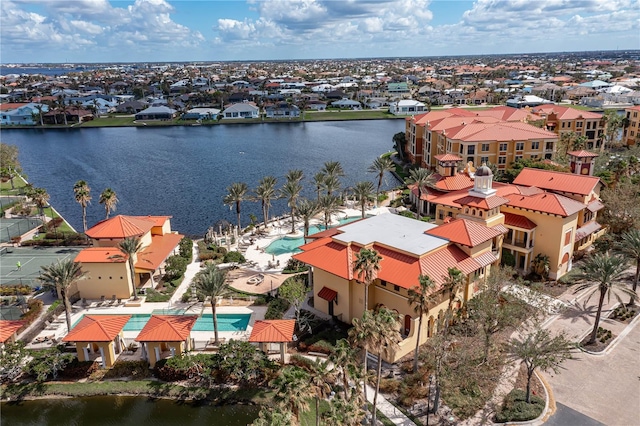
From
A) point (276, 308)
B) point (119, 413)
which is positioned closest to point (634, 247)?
point (276, 308)

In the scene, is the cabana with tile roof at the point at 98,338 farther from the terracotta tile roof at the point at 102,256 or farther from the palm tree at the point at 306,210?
the palm tree at the point at 306,210

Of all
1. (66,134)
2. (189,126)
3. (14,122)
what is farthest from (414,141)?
(14,122)

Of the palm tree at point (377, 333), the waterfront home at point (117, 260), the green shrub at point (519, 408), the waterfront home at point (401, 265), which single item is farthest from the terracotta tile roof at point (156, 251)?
the green shrub at point (519, 408)

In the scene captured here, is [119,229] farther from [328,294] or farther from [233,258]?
[328,294]

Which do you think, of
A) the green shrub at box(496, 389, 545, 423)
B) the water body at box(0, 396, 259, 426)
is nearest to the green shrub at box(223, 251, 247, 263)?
the water body at box(0, 396, 259, 426)

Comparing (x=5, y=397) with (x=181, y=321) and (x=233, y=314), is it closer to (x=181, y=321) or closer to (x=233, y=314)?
(x=181, y=321)

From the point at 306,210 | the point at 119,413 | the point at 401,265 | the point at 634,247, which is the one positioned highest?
the point at 401,265
